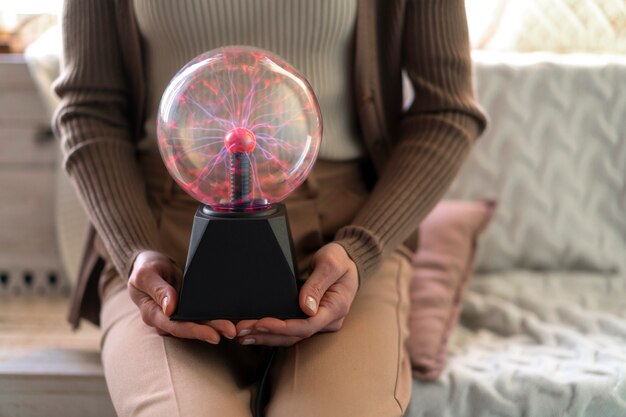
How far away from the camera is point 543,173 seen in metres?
1.56

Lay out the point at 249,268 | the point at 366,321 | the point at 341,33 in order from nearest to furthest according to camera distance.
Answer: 1. the point at 249,268
2. the point at 366,321
3. the point at 341,33

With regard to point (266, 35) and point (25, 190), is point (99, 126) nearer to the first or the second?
point (266, 35)

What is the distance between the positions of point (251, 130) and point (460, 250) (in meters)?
0.66

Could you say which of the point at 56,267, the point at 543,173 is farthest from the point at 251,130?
the point at 56,267

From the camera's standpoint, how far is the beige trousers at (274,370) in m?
0.93

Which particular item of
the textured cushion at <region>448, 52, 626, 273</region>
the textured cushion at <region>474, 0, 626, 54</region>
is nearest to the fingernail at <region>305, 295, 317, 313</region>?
the textured cushion at <region>448, 52, 626, 273</region>

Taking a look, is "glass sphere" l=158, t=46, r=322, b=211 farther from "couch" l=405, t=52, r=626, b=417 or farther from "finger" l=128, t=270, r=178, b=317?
"couch" l=405, t=52, r=626, b=417

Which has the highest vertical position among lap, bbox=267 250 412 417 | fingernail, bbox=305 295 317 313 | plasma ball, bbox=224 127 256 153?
plasma ball, bbox=224 127 256 153

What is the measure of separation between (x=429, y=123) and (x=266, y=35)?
30cm

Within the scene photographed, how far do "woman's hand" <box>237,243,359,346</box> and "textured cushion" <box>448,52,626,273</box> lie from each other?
2.18 feet

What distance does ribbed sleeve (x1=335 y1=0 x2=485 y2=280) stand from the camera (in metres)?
1.14

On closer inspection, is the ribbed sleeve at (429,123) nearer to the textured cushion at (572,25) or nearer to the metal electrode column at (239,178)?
the metal electrode column at (239,178)

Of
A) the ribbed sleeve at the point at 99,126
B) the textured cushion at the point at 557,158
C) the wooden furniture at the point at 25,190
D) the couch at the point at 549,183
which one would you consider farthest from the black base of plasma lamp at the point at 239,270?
the wooden furniture at the point at 25,190

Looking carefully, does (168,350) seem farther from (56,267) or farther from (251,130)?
(56,267)
